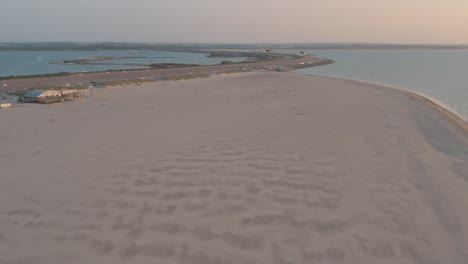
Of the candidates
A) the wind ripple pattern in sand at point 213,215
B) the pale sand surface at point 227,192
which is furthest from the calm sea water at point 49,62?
the wind ripple pattern in sand at point 213,215

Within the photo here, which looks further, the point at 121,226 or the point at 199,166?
the point at 199,166

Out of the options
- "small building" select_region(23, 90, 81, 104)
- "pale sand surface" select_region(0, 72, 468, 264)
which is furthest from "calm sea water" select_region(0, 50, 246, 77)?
"pale sand surface" select_region(0, 72, 468, 264)

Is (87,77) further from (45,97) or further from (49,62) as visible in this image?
(49,62)

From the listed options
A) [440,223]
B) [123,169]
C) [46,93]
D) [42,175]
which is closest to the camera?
[440,223]

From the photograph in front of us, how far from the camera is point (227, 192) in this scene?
8.98 meters

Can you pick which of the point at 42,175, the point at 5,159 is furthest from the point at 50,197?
the point at 5,159

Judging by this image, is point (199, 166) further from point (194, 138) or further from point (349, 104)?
point (349, 104)

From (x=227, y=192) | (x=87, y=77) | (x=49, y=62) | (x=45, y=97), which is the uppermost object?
(x=45, y=97)

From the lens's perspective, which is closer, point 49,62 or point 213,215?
point 213,215

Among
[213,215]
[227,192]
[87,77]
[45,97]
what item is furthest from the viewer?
[87,77]

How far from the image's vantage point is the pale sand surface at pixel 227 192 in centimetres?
660

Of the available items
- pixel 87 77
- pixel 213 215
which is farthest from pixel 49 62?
pixel 213 215

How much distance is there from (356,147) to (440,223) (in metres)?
5.96

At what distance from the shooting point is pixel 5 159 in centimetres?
1095
